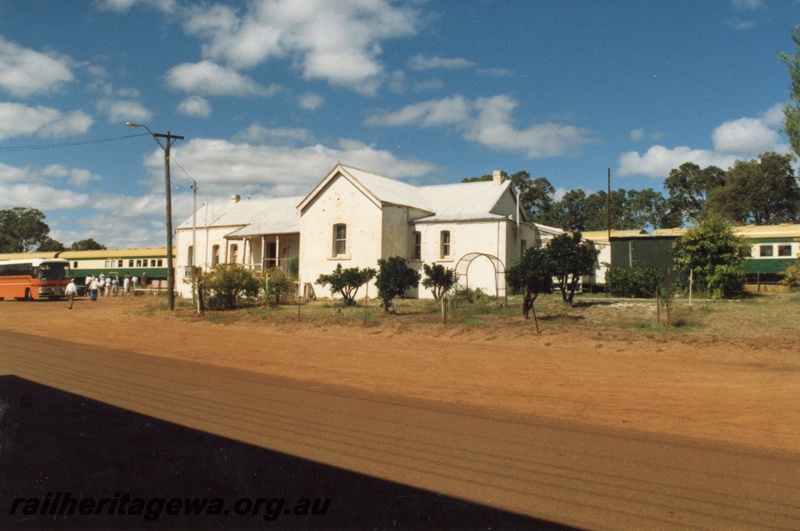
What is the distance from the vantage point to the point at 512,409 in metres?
9.23

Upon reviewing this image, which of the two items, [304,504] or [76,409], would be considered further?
[76,409]

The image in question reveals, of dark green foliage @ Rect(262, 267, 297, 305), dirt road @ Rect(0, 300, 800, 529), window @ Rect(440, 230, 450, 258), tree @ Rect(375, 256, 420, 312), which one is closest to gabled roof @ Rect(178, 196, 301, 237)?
dark green foliage @ Rect(262, 267, 297, 305)

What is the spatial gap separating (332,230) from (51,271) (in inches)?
867

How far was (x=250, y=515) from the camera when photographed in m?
4.93

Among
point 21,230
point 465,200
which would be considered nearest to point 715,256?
point 465,200

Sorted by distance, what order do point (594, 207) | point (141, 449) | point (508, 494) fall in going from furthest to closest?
point (594, 207)
point (141, 449)
point (508, 494)

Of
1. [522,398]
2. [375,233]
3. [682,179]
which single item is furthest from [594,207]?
[522,398]

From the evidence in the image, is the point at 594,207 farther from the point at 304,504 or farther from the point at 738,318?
the point at 304,504

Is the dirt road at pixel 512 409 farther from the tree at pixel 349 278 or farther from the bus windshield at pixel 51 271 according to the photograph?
the bus windshield at pixel 51 271

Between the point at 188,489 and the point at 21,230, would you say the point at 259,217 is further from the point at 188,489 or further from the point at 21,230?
the point at 21,230

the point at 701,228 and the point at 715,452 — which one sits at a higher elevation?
the point at 701,228

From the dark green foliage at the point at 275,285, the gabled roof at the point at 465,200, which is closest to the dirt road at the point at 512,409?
the dark green foliage at the point at 275,285

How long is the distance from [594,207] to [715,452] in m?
84.4

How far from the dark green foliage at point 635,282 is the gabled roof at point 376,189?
11646mm
